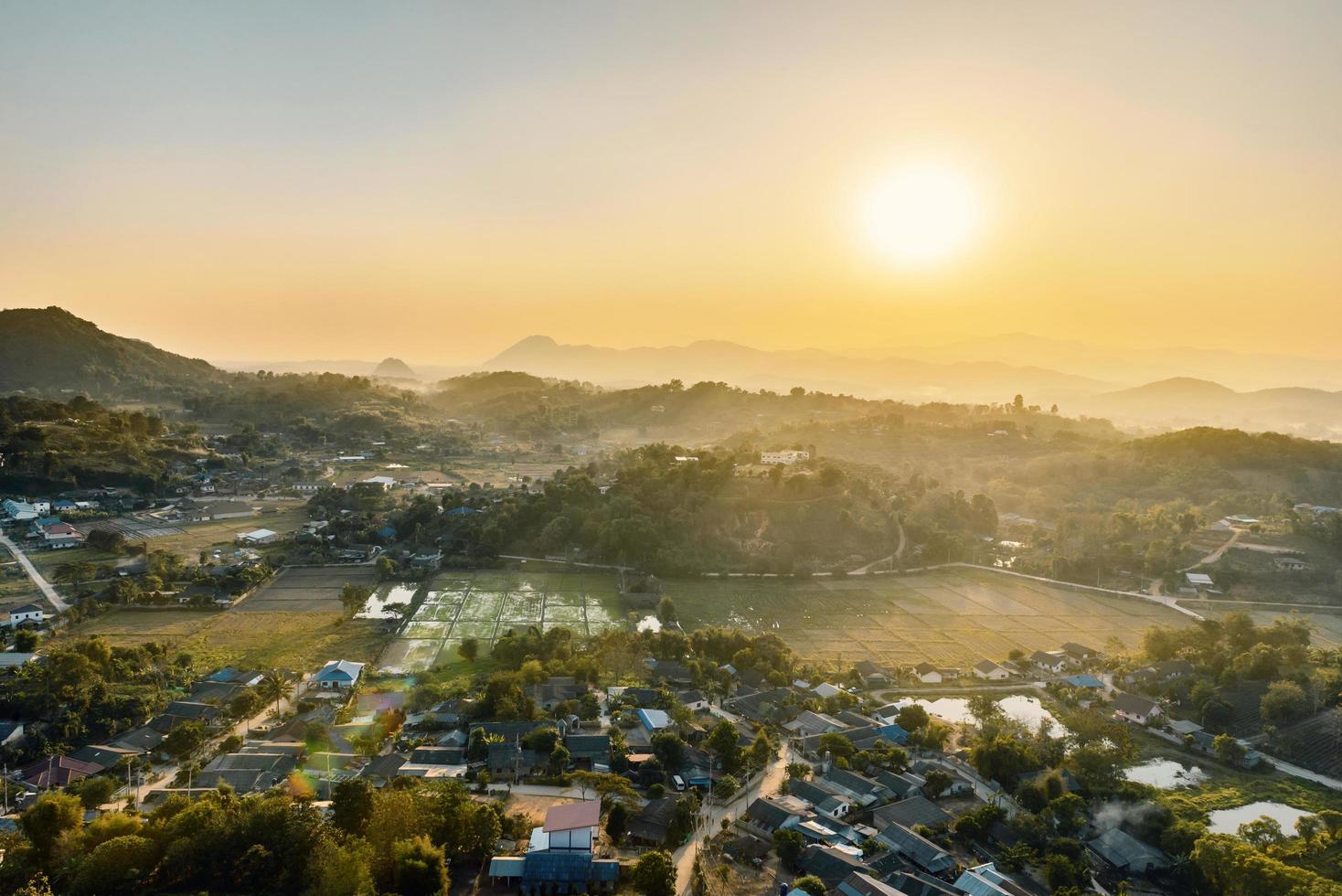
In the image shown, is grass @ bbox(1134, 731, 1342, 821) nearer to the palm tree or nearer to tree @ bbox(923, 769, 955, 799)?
tree @ bbox(923, 769, 955, 799)

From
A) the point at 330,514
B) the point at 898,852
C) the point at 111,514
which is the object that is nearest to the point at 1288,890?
the point at 898,852

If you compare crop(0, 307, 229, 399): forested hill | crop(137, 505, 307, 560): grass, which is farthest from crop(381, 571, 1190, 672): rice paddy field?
crop(0, 307, 229, 399): forested hill

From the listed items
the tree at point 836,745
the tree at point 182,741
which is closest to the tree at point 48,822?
the tree at point 182,741

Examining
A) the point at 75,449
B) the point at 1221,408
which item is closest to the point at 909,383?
the point at 1221,408

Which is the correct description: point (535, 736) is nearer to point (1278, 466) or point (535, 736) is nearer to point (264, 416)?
point (1278, 466)

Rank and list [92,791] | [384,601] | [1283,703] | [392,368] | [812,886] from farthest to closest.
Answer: [392,368]
[384,601]
[1283,703]
[92,791]
[812,886]

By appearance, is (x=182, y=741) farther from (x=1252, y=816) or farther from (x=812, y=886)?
(x=1252, y=816)

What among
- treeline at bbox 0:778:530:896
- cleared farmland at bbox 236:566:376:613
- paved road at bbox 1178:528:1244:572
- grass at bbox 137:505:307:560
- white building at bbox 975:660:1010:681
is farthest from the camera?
paved road at bbox 1178:528:1244:572

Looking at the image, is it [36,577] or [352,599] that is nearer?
[352,599]
